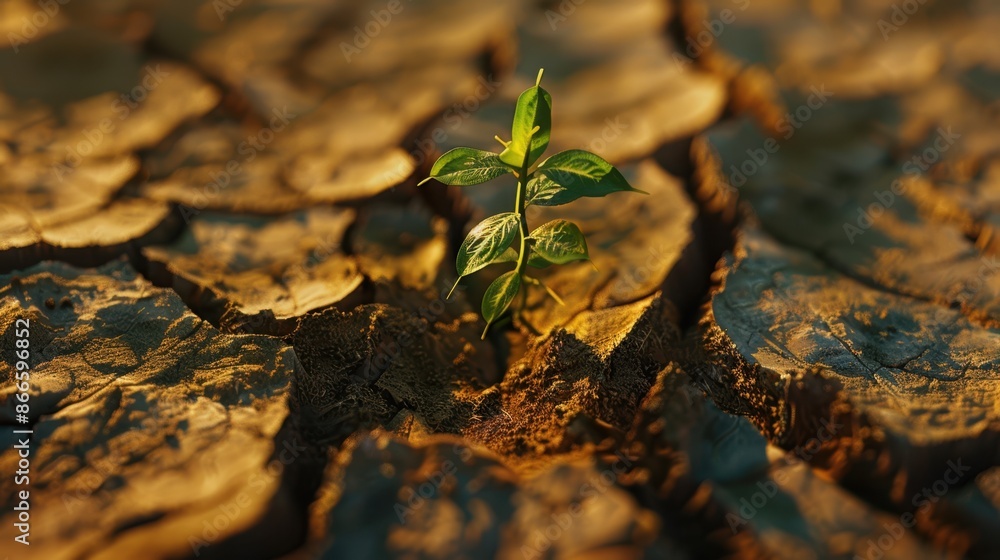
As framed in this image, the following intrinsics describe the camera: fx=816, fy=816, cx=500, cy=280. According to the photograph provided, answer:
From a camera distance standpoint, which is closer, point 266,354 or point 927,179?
point 266,354

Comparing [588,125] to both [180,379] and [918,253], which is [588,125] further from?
[180,379]

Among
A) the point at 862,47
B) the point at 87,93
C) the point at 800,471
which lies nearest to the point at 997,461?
the point at 800,471

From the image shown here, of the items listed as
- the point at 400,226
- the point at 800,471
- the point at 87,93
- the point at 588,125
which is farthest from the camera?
the point at 87,93

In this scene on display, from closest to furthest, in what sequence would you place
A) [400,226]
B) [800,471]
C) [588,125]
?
[800,471] → [400,226] → [588,125]
